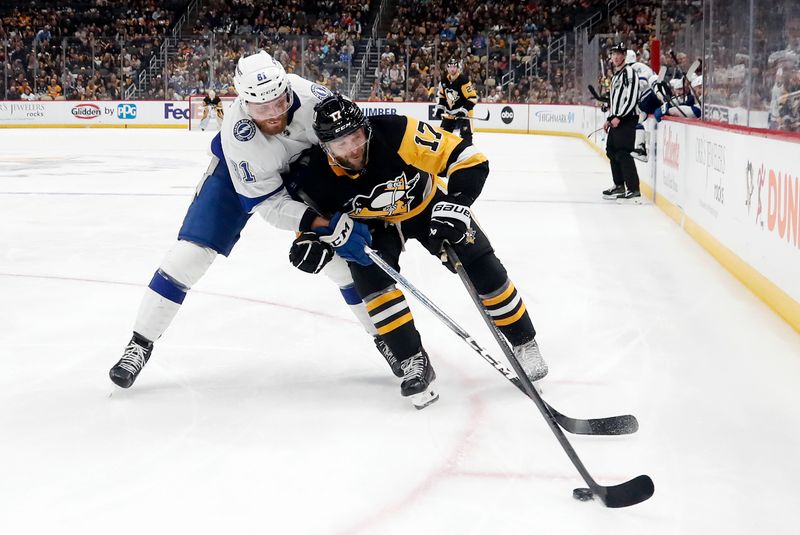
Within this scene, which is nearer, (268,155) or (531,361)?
(268,155)

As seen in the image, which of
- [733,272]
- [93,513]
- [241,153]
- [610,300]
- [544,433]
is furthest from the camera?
[733,272]

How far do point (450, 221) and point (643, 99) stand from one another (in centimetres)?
564

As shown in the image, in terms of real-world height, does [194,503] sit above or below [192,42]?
below

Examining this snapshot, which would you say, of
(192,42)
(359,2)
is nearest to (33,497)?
(192,42)

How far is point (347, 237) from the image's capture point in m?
2.68

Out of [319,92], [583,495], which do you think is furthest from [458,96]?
[583,495]

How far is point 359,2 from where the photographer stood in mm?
22078

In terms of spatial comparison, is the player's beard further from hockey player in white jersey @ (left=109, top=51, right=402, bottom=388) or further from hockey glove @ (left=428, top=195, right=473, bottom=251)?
hockey glove @ (left=428, top=195, right=473, bottom=251)

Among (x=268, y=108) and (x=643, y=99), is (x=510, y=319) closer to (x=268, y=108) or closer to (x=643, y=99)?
(x=268, y=108)

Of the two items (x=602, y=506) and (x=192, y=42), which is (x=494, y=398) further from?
(x=192, y=42)

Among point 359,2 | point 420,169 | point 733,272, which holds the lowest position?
point 733,272

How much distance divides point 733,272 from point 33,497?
3.60 meters

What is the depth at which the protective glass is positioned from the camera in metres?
2.62

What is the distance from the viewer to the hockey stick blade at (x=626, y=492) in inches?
80.2
